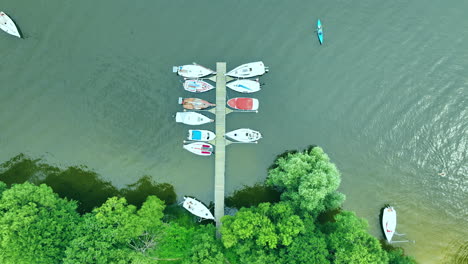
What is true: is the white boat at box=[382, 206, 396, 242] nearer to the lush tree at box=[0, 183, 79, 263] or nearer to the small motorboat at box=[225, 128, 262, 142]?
the small motorboat at box=[225, 128, 262, 142]

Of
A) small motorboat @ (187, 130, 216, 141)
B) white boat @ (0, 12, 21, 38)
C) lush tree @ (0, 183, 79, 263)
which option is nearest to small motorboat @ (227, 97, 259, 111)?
small motorboat @ (187, 130, 216, 141)

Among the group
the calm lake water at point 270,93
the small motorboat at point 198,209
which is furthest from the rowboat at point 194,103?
the small motorboat at point 198,209

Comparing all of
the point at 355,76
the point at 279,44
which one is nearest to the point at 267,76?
the point at 279,44

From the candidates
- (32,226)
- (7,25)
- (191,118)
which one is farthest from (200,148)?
(7,25)

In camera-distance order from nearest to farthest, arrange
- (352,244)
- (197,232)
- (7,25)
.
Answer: (352,244), (197,232), (7,25)

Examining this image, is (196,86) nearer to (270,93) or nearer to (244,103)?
(244,103)

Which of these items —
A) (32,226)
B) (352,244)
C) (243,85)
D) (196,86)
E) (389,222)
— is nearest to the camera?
(32,226)

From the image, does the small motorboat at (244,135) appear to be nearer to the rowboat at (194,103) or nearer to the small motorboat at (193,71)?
the rowboat at (194,103)

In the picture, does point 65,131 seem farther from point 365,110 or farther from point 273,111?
point 365,110
